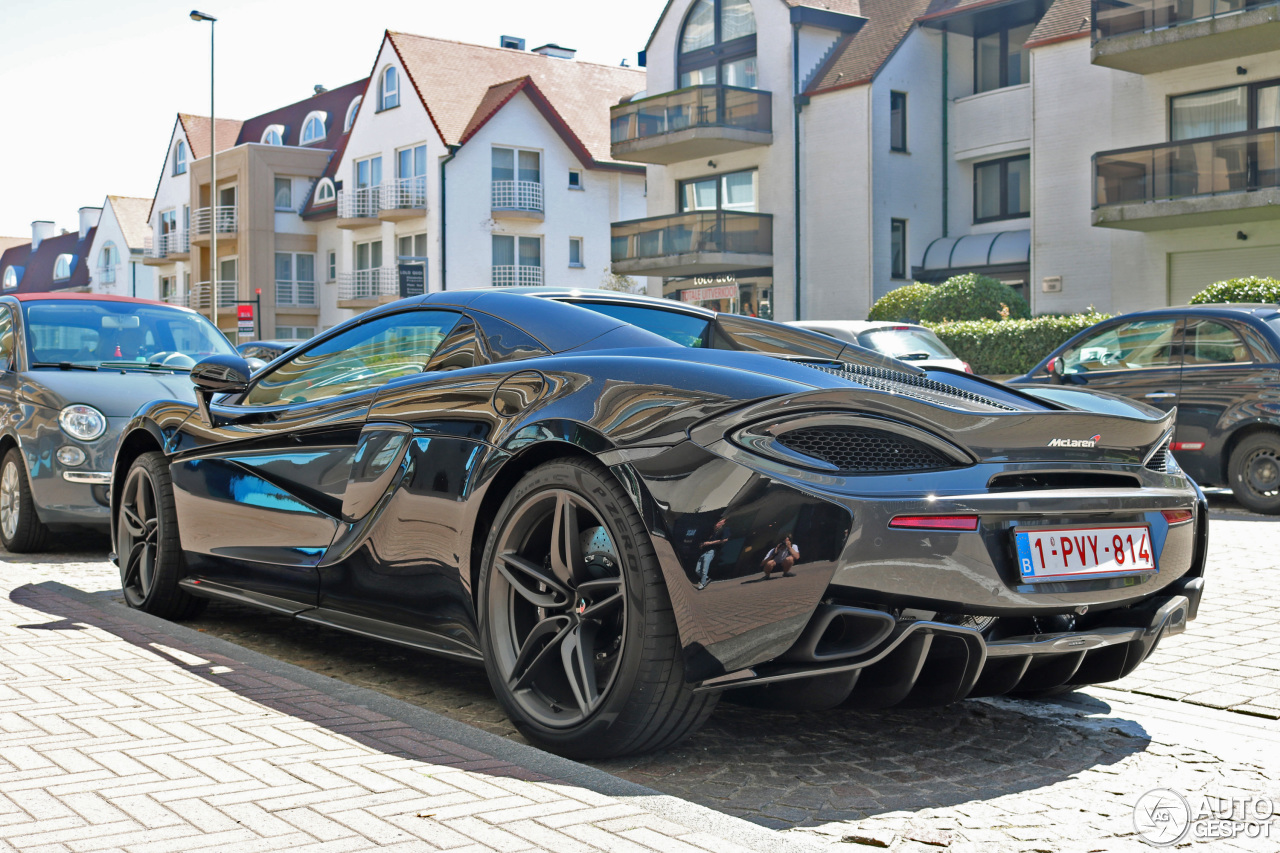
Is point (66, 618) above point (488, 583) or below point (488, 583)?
below

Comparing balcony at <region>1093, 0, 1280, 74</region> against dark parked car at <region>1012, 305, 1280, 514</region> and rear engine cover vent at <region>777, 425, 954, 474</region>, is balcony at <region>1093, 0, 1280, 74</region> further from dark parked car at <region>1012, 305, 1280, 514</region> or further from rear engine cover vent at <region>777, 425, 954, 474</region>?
rear engine cover vent at <region>777, 425, 954, 474</region>

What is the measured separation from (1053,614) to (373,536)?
219 cm

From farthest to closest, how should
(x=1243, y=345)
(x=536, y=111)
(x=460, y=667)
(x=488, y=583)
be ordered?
(x=536, y=111)
(x=1243, y=345)
(x=460, y=667)
(x=488, y=583)

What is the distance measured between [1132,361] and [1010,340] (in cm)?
1146

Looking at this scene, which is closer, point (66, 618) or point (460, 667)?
point (460, 667)

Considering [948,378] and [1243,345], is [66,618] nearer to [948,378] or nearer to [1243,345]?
[948,378]

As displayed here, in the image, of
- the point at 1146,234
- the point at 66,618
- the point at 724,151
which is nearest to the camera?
the point at 66,618

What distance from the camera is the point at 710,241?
112 ft

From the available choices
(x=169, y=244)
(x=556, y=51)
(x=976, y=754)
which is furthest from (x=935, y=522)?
(x=169, y=244)

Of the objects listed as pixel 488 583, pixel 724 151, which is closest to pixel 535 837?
pixel 488 583

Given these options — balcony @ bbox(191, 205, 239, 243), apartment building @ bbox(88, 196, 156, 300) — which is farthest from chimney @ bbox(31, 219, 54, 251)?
balcony @ bbox(191, 205, 239, 243)

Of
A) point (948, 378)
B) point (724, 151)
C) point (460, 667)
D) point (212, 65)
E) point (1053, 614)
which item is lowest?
point (460, 667)

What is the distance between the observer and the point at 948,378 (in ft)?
14.3

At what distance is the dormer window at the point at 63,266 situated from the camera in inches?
3159
